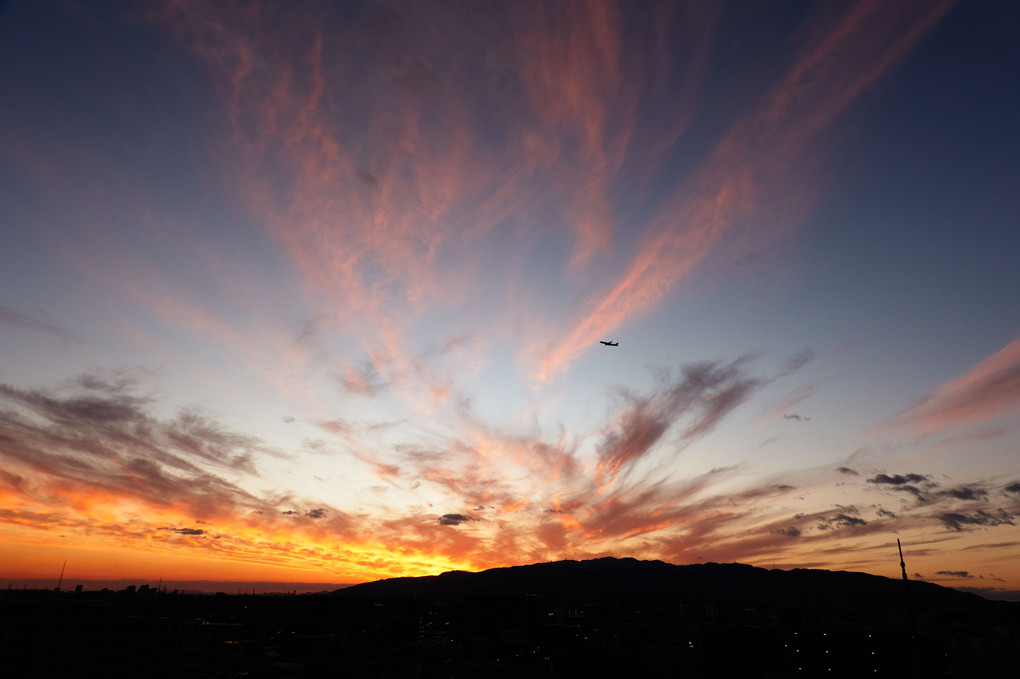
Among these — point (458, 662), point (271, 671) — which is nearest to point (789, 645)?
point (458, 662)

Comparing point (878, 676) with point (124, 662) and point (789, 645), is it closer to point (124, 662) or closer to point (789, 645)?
point (789, 645)

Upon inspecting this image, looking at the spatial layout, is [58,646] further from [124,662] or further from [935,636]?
[935,636]

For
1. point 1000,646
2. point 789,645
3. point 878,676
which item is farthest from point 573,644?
point 1000,646

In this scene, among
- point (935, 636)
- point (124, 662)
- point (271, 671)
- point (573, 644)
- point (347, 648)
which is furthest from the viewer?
point (573, 644)

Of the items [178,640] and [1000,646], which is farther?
[1000,646]

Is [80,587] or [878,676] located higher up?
[80,587]

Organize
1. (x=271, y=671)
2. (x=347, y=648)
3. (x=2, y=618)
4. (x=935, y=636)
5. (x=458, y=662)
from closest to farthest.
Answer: (x=2, y=618) → (x=271, y=671) → (x=458, y=662) → (x=347, y=648) → (x=935, y=636)

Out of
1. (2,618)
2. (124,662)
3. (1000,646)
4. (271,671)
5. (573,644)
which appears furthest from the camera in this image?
(573,644)

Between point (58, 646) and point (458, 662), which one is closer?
point (58, 646)

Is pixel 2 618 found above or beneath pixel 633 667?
above
